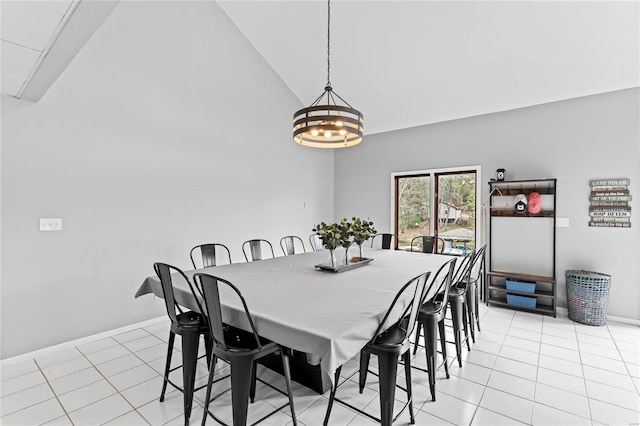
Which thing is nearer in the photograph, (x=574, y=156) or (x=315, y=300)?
(x=315, y=300)

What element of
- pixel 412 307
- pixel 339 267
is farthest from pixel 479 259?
pixel 412 307

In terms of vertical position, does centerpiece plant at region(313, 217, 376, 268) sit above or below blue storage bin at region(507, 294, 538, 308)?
above

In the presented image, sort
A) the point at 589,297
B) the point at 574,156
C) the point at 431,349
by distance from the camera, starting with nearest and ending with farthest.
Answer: the point at 431,349, the point at 589,297, the point at 574,156

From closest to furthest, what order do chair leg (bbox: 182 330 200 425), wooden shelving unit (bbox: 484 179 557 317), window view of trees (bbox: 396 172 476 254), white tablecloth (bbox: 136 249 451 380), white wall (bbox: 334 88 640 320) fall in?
white tablecloth (bbox: 136 249 451 380) < chair leg (bbox: 182 330 200 425) < white wall (bbox: 334 88 640 320) < wooden shelving unit (bbox: 484 179 557 317) < window view of trees (bbox: 396 172 476 254)

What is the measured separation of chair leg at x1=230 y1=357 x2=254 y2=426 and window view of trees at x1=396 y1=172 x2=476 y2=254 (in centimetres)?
388

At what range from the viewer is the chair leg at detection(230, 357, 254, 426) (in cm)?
168

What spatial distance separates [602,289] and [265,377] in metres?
3.99

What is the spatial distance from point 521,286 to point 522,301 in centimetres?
20

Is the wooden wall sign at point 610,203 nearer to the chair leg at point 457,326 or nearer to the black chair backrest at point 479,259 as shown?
the black chair backrest at point 479,259

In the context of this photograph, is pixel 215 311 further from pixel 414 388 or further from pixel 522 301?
pixel 522 301

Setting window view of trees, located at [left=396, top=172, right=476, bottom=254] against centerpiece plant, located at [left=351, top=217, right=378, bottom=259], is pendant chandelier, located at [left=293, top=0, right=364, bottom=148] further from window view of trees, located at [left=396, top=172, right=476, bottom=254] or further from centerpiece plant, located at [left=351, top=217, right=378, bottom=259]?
window view of trees, located at [left=396, top=172, right=476, bottom=254]

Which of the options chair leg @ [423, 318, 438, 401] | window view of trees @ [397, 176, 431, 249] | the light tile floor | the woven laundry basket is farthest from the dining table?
window view of trees @ [397, 176, 431, 249]

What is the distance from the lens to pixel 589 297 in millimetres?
3734

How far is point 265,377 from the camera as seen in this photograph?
2.56 m
